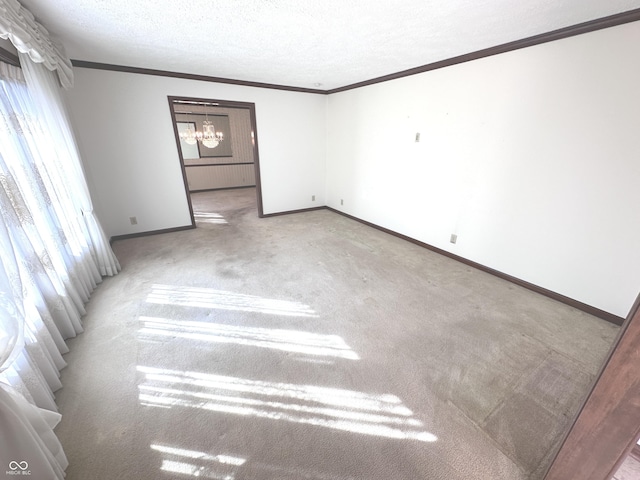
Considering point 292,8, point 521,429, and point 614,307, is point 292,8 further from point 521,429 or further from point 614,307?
point 614,307

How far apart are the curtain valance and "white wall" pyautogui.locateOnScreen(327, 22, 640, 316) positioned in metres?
3.71

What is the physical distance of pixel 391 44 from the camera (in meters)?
2.45

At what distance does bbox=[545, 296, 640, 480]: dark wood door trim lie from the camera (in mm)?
748

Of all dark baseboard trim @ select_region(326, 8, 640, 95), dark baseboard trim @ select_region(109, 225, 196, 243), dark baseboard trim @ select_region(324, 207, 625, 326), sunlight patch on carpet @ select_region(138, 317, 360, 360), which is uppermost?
dark baseboard trim @ select_region(326, 8, 640, 95)

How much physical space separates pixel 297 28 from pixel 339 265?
94.5 inches

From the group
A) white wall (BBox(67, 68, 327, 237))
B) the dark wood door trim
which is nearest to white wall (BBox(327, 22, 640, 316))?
white wall (BBox(67, 68, 327, 237))

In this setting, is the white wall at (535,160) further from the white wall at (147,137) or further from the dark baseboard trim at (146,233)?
the dark baseboard trim at (146,233)

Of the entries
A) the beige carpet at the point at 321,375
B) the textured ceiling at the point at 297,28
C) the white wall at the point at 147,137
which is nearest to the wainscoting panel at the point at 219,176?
the white wall at the point at 147,137

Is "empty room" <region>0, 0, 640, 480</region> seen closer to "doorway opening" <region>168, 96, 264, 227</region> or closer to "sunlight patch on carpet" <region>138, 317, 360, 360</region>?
"sunlight patch on carpet" <region>138, 317, 360, 360</region>

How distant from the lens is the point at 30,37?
171 cm

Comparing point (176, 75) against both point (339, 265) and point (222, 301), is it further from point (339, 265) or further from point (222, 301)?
point (339, 265)

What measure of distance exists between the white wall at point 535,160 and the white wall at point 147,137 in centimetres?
178

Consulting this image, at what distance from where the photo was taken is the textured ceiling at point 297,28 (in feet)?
5.78

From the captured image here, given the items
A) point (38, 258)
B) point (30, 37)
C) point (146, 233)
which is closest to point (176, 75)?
point (30, 37)
